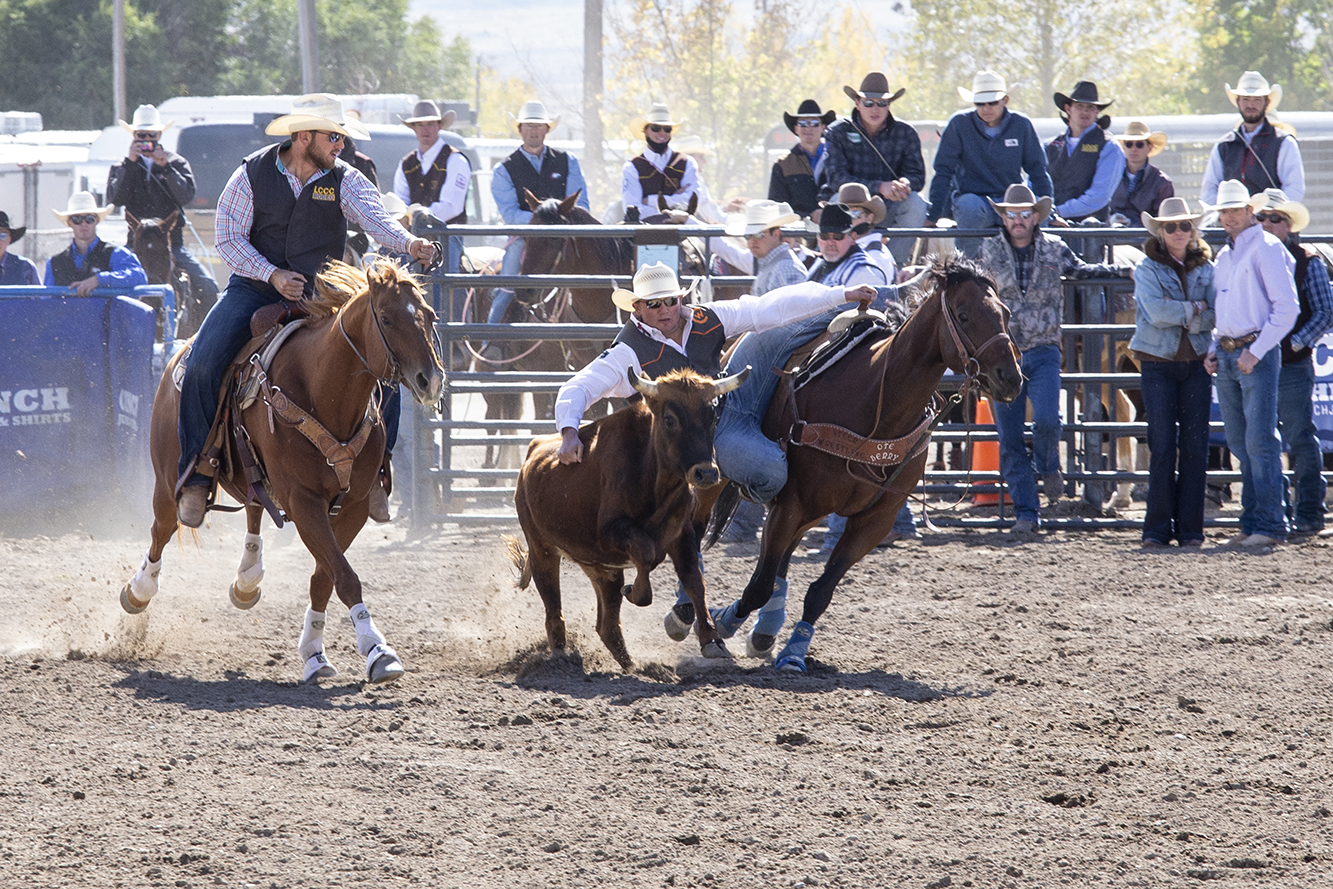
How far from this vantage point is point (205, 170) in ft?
58.7

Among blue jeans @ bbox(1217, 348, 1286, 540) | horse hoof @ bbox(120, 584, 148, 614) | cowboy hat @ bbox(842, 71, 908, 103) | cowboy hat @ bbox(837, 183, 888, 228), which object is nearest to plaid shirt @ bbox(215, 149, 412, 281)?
horse hoof @ bbox(120, 584, 148, 614)

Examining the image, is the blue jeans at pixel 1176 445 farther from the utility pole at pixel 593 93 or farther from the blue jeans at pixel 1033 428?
the utility pole at pixel 593 93

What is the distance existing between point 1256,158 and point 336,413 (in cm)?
711

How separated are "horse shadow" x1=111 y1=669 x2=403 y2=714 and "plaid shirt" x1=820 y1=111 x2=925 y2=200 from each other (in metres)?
5.45

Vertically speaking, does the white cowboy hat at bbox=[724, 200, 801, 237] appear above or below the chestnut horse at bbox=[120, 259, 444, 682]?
above

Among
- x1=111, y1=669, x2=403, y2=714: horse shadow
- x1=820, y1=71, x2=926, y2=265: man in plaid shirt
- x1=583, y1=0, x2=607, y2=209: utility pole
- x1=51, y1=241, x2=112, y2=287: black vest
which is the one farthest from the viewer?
x1=583, y1=0, x2=607, y2=209: utility pole

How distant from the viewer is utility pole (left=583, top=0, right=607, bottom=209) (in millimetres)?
27609

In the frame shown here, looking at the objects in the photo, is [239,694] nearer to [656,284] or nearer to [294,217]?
[294,217]

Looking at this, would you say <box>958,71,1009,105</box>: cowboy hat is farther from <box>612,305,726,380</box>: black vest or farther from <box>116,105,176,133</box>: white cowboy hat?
<box>116,105,176,133</box>: white cowboy hat

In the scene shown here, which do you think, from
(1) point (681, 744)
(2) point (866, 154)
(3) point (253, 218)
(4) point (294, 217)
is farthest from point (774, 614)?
(2) point (866, 154)

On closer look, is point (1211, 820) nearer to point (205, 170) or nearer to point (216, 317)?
point (216, 317)

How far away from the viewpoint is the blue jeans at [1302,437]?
374 inches

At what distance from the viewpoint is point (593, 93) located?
2938 centimetres

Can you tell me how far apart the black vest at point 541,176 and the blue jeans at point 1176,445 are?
185 inches
